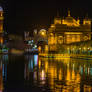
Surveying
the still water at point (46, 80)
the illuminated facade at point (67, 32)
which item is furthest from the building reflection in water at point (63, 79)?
the illuminated facade at point (67, 32)

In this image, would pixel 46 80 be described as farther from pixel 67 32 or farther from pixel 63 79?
pixel 67 32

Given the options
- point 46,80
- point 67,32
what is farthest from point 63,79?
point 67,32

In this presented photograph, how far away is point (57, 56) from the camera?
185 ft

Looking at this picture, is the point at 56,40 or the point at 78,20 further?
the point at 78,20

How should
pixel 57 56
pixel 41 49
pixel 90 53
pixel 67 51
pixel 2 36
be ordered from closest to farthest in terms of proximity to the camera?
1. pixel 90 53
2. pixel 57 56
3. pixel 67 51
4. pixel 41 49
5. pixel 2 36

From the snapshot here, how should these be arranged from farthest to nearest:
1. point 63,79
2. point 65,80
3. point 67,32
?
point 67,32 < point 63,79 < point 65,80

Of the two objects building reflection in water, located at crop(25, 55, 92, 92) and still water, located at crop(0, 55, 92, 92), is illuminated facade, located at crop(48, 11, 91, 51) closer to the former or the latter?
building reflection in water, located at crop(25, 55, 92, 92)

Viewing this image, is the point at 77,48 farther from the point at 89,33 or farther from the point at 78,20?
the point at 78,20

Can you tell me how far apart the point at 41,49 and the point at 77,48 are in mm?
14938

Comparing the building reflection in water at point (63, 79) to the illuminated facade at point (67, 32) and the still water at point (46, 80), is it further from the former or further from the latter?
the illuminated facade at point (67, 32)

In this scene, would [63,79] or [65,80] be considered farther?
[63,79]

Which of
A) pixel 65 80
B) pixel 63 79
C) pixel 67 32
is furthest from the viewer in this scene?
pixel 67 32

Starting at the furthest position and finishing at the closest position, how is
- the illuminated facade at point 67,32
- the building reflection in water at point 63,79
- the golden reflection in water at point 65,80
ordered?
the illuminated facade at point 67,32
the building reflection in water at point 63,79
the golden reflection in water at point 65,80

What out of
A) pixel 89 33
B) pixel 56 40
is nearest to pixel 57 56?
pixel 56 40
